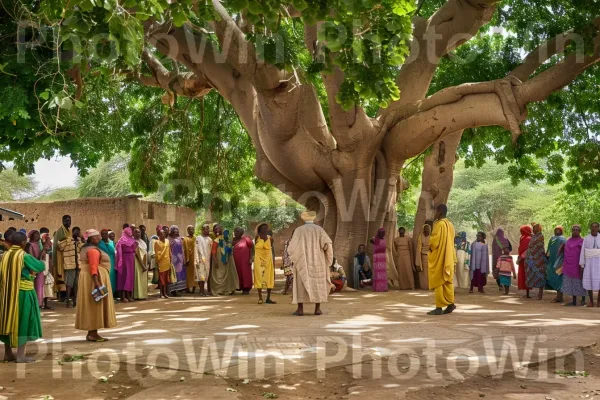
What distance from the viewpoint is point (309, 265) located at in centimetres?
1076

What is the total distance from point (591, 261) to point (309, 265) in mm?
5096

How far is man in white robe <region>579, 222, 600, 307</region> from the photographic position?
12383 millimetres

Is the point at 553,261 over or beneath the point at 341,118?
beneath

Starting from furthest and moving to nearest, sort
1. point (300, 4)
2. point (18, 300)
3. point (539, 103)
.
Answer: point (539, 103) < point (18, 300) < point (300, 4)

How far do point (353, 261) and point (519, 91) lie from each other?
5112mm

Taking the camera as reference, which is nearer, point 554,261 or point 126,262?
point 554,261

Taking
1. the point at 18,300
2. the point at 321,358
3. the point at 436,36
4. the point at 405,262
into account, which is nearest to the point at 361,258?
the point at 405,262

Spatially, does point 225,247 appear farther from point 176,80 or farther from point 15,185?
point 15,185

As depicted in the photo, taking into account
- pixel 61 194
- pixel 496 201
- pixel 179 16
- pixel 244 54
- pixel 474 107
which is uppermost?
pixel 61 194

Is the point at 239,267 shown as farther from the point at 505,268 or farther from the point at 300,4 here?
the point at 300,4

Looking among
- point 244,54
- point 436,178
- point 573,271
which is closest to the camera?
point 573,271

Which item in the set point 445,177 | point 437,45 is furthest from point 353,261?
point 437,45

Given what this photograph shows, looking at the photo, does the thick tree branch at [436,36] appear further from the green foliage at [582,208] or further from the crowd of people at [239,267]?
the green foliage at [582,208]

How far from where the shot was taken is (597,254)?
12398 mm
